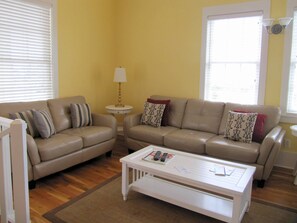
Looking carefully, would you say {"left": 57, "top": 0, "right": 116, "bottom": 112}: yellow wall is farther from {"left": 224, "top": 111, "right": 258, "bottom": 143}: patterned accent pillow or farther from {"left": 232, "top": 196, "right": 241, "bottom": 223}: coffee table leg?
{"left": 232, "top": 196, "right": 241, "bottom": 223}: coffee table leg

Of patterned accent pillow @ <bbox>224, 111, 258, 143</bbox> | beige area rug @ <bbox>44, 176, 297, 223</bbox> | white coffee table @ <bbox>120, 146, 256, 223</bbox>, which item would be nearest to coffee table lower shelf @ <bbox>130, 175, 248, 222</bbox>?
white coffee table @ <bbox>120, 146, 256, 223</bbox>

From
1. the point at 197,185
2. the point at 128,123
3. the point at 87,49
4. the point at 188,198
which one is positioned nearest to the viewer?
the point at 197,185

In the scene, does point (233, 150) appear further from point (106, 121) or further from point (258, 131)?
point (106, 121)

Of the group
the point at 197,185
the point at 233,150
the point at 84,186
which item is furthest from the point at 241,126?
the point at 84,186

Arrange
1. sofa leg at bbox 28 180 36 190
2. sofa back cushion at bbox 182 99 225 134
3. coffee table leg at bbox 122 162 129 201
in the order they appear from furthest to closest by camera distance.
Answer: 1. sofa back cushion at bbox 182 99 225 134
2. sofa leg at bbox 28 180 36 190
3. coffee table leg at bbox 122 162 129 201

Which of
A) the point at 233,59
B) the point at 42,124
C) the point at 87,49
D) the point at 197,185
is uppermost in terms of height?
the point at 87,49

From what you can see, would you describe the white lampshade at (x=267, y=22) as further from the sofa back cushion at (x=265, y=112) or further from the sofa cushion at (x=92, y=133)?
the sofa cushion at (x=92, y=133)

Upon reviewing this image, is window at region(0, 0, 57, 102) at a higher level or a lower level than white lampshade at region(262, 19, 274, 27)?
lower

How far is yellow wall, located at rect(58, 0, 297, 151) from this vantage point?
163 inches

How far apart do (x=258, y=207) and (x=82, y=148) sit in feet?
7.27

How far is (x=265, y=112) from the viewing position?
3520 millimetres

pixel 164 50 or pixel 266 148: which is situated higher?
pixel 164 50

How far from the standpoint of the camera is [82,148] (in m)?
3.46

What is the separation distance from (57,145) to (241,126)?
7.57ft
